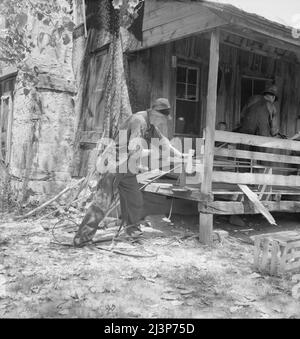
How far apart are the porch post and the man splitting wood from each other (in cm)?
45

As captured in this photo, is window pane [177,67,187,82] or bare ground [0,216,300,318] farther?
window pane [177,67,187,82]

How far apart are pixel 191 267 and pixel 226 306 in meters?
1.26

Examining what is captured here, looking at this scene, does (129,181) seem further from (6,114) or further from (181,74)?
(6,114)

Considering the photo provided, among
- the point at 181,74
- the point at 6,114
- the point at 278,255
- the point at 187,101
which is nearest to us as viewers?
the point at 278,255

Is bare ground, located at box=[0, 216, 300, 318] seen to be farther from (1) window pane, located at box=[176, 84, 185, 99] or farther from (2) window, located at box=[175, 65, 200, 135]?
(1) window pane, located at box=[176, 84, 185, 99]

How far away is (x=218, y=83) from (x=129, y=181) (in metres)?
4.06

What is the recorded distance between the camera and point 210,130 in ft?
20.7

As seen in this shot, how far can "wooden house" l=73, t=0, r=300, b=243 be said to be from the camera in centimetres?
635

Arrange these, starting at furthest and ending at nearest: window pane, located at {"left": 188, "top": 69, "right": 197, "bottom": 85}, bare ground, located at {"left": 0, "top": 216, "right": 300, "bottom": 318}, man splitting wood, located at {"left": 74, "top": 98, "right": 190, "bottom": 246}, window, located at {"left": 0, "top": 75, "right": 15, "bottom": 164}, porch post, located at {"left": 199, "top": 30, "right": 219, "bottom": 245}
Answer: window, located at {"left": 0, "top": 75, "right": 15, "bottom": 164}, window pane, located at {"left": 188, "top": 69, "right": 197, "bottom": 85}, porch post, located at {"left": 199, "top": 30, "right": 219, "bottom": 245}, man splitting wood, located at {"left": 74, "top": 98, "right": 190, "bottom": 246}, bare ground, located at {"left": 0, "top": 216, "right": 300, "bottom": 318}

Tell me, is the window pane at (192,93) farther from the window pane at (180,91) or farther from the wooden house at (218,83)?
the window pane at (180,91)

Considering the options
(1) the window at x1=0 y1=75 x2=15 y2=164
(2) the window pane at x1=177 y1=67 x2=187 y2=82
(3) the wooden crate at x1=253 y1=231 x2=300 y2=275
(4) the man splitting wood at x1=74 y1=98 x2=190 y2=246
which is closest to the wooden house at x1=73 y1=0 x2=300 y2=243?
(2) the window pane at x1=177 y1=67 x2=187 y2=82

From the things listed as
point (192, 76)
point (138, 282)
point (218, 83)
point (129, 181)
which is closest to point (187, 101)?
point (192, 76)

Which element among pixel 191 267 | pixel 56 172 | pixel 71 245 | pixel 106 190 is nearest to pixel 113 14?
pixel 56 172
